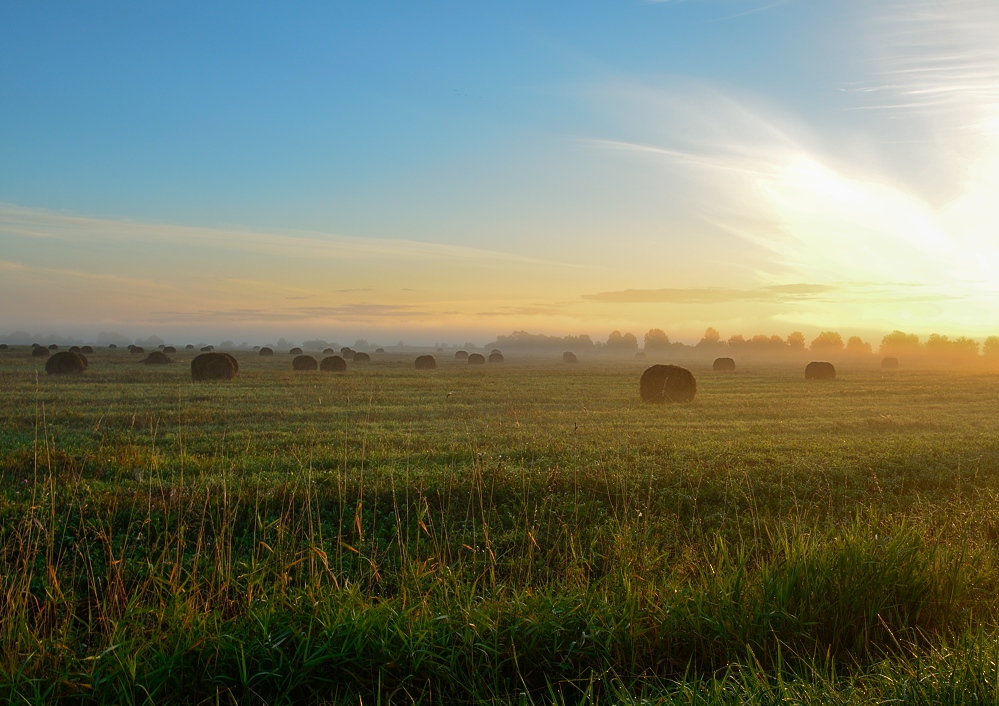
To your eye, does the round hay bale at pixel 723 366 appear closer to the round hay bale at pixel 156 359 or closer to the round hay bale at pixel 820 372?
the round hay bale at pixel 820 372

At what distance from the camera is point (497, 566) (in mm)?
7750

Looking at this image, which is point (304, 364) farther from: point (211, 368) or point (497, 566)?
point (497, 566)

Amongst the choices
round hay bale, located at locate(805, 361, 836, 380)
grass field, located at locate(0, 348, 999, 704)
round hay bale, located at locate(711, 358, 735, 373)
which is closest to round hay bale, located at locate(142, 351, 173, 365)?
grass field, located at locate(0, 348, 999, 704)

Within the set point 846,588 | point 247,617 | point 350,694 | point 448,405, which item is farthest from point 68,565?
point 448,405

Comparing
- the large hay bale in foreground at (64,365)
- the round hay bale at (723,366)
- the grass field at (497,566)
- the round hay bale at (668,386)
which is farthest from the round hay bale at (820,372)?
the large hay bale in foreground at (64,365)

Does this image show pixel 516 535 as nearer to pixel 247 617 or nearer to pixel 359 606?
pixel 359 606

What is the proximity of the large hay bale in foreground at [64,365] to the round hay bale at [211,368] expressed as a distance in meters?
7.35

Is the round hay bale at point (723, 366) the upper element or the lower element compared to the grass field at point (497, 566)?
upper

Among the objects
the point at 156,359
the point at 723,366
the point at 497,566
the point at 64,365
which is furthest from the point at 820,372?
the point at 64,365

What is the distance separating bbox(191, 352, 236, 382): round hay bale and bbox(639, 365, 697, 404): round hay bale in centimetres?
2215

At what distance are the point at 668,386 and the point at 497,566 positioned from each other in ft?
75.4

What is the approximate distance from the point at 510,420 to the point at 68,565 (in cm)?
1344

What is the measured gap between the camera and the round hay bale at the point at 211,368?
35500mm

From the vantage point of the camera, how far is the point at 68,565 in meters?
7.54
